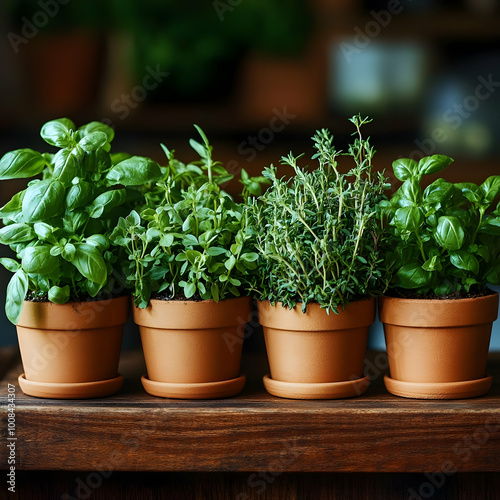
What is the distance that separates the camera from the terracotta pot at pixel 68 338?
0.98 m

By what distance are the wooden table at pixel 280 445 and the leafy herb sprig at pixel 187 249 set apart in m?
0.17

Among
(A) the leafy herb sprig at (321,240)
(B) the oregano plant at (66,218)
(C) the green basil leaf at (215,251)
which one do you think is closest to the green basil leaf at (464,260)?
(A) the leafy herb sprig at (321,240)

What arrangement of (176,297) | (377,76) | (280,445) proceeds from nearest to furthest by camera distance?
(280,445)
(176,297)
(377,76)

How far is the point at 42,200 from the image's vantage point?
0.95 meters

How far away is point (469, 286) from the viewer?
970mm

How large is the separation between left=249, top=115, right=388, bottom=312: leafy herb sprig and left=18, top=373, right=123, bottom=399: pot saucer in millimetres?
270

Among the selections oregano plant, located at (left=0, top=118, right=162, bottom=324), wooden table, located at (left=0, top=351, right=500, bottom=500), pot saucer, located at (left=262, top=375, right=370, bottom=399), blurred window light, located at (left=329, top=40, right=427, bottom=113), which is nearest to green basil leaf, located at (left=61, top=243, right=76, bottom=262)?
oregano plant, located at (left=0, top=118, right=162, bottom=324)

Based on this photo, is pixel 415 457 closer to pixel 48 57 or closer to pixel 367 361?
pixel 367 361

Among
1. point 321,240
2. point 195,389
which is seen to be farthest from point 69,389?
point 321,240

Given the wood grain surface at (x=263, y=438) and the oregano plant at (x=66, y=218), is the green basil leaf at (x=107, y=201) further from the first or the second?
the wood grain surface at (x=263, y=438)

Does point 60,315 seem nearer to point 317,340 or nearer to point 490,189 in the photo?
point 317,340

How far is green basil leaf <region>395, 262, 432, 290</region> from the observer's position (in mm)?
959

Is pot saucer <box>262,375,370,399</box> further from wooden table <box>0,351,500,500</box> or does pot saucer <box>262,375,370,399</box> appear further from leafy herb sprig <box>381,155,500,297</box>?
leafy herb sprig <box>381,155,500,297</box>

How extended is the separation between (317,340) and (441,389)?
0.19m
